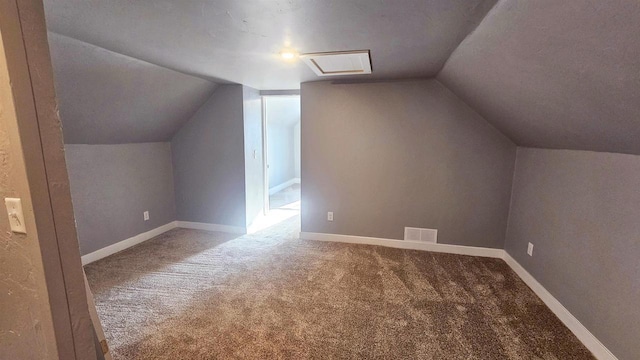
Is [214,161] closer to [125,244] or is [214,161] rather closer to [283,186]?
[125,244]

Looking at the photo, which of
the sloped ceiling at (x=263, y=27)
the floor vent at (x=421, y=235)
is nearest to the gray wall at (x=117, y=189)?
the sloped ceiling at (x=263, y=27)

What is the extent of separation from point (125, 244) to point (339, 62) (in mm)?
3267

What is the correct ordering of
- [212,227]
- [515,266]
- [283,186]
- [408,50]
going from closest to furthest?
[408,50], [515,266], [212,227], [283,186]

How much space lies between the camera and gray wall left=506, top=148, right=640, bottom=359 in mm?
1530

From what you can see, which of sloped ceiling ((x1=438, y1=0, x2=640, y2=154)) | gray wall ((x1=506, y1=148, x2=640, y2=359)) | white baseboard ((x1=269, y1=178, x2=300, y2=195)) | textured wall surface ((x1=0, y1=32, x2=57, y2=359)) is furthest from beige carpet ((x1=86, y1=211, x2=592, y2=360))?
white baseboard ((x1=269, y1=178, x2=300, y2=195))

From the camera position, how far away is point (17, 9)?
783 mm

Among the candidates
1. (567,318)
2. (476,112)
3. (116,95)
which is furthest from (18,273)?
(476,112)

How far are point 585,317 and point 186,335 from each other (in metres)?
2.71

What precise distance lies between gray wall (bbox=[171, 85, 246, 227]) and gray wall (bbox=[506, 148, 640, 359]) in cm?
333

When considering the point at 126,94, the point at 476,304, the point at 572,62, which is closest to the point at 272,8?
the point at 572,62

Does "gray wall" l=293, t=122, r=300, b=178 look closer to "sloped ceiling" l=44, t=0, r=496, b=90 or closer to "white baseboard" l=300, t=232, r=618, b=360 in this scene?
"white baseboard" l=300, t=232, r=618, b=360

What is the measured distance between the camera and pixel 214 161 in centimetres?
382

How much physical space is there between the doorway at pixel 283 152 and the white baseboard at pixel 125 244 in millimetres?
1490

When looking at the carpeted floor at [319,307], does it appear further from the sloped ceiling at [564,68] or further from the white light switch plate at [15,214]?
the sloped ceiling at [564,68]
